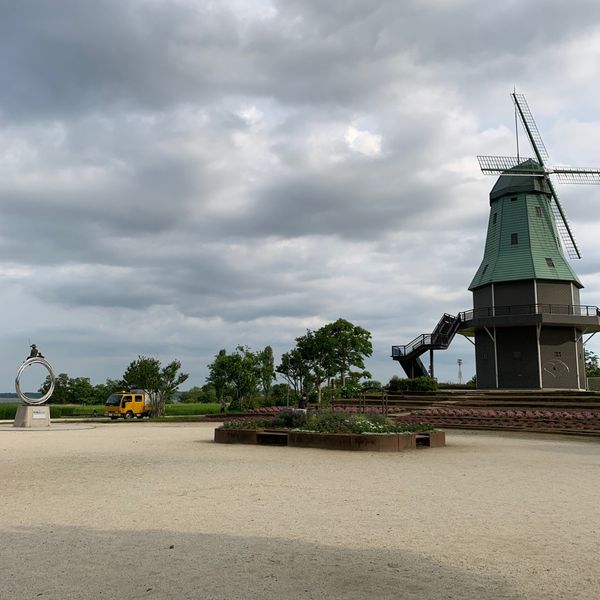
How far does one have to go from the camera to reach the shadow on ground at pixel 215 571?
4980 millimetres

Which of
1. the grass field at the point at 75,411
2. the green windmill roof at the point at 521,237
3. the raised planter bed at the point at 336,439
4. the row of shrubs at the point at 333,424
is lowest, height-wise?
the grass field at the point at 75,411

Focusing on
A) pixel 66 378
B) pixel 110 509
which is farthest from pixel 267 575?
pixel 66 378

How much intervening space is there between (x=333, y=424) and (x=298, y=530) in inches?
428

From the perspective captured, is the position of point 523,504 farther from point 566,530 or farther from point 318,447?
point 318,447

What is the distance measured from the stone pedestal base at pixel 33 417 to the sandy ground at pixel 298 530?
16.9 metres

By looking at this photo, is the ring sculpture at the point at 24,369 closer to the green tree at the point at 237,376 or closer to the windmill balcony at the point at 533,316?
the green tree at the point at 237,376

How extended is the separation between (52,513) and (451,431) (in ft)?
67.3

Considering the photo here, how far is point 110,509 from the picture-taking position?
8375 millimetres

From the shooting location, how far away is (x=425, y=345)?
4731 centimetres

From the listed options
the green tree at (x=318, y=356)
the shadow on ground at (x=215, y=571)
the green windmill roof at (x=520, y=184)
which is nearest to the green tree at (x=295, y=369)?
the green tree at (x=318, y=356)

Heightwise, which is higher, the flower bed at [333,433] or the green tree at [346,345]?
the green tree at [346,345]

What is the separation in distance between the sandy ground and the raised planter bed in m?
2.67

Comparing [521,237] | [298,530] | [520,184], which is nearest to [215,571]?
[298,530]

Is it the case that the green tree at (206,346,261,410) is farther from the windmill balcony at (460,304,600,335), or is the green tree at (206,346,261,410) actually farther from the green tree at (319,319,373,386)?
the windmill balcony at (460,304,600,335)
